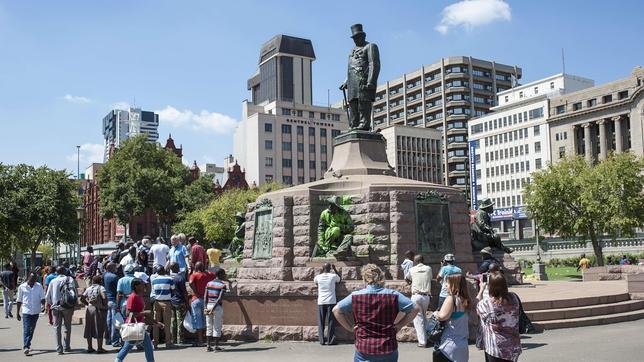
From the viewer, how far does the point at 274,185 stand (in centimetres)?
7519

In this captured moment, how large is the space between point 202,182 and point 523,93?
194 feet

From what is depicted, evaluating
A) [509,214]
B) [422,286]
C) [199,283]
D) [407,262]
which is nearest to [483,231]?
[407,262]

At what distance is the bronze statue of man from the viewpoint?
19.9 m

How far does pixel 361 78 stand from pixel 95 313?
33.5ft

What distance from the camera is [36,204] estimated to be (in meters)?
41.9

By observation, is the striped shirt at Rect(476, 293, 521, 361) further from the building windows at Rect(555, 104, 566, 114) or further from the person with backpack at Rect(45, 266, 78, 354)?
the building windows at Rect(555, 104, 566, 114)

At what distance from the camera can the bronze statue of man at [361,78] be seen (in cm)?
1989

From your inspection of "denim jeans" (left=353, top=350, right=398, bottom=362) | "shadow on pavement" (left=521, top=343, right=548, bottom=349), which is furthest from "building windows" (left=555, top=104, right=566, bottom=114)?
"denim jeans" (left=353, top=350, right=398, bottom=362)

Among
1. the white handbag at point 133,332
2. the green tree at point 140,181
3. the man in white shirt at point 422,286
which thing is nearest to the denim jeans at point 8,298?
the white handbag at point 133,332

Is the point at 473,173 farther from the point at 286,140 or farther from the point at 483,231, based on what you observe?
the point at 483,231

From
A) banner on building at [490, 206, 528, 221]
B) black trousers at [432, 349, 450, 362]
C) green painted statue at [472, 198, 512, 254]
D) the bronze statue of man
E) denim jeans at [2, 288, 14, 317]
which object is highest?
the bronze statue of man

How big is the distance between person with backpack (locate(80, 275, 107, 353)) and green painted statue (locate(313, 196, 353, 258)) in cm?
514

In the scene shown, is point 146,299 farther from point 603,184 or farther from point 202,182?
point 202,182

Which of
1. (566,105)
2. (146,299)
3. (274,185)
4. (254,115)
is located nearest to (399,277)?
(146,299)
